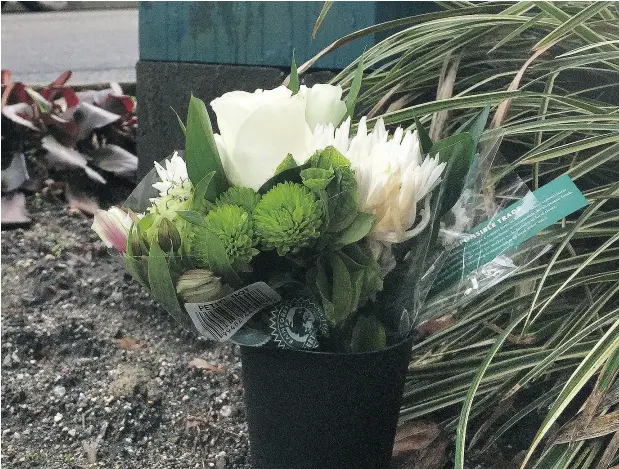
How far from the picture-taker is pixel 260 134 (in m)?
0.91

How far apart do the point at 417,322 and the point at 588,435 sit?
274mm

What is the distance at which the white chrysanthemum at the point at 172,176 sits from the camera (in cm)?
101

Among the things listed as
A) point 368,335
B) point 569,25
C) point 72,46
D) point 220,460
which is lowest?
point 72,46

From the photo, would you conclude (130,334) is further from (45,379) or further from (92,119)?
(92,119)

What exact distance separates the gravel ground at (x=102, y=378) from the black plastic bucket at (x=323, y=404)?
30cm

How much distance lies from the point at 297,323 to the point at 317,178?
198 millimetres

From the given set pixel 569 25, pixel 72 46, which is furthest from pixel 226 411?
pixel 72 46

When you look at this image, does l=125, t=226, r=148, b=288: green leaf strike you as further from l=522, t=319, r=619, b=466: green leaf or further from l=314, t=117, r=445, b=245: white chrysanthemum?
l=522, t=319, r=619, b=466: green leaf

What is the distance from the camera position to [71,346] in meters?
1.85

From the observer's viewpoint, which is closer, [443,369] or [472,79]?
[443,369]

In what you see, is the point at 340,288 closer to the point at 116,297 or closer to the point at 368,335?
the point at 368,335

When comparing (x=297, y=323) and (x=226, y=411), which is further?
(x=226, y=411)

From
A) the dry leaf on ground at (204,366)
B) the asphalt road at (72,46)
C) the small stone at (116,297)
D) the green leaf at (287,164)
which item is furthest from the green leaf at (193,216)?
the asphalt road at (72,46)

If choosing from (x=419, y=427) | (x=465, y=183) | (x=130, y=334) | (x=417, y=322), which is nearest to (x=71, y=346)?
(x=130, y=334)
